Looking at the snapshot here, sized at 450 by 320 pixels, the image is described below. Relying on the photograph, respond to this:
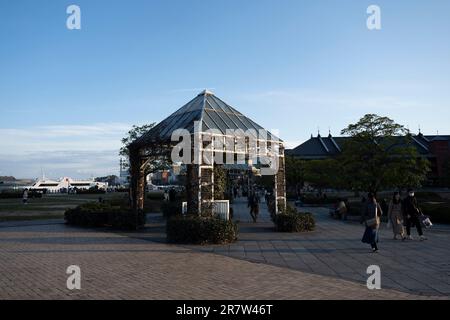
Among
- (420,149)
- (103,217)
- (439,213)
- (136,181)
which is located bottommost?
(439,213)

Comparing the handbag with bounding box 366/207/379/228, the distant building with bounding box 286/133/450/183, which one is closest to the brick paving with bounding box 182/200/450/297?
the handbag with bounding box 366/207/379/228

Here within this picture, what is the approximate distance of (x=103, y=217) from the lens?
18344mm

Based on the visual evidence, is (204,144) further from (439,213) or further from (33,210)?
(33,210)

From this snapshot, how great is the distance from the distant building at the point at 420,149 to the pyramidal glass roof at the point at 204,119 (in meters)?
48.1

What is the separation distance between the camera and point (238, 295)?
261 inches

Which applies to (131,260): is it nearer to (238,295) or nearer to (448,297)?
(238,295)

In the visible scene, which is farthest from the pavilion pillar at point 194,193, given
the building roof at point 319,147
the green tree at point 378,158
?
the building roof at point 319,147

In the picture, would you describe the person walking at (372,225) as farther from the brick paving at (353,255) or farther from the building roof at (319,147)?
the building roof at (319,147)

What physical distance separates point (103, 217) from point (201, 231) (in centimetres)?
747

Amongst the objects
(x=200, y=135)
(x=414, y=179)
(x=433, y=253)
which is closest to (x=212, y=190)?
(x=200, y=135)

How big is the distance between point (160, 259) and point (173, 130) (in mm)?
6972

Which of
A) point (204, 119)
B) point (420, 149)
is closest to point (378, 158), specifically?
point (204, 119)

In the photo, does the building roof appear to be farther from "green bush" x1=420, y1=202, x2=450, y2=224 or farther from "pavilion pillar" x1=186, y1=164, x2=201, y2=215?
"pavilion pillar" x1=186, y1=164, x2=201, y2=215

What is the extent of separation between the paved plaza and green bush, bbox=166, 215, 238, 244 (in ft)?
1.50
